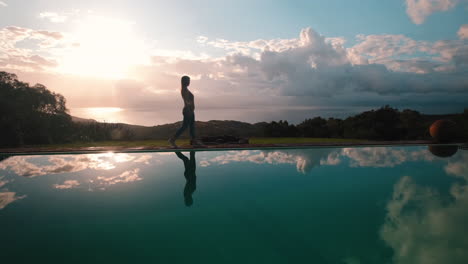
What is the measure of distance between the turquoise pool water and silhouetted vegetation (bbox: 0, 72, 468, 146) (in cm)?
1322

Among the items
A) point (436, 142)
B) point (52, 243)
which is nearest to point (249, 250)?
point (52, 243)

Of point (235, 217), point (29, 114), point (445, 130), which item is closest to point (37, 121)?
point (29, 114)

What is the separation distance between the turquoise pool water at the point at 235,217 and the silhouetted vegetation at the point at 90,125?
13222 mm

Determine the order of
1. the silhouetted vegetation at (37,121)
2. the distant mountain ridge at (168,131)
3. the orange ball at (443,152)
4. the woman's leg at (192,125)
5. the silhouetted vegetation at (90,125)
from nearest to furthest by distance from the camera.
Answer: the orange ball at (443,152)
the woman's leg at (192,125)
the silhouetted vegetation at (37,121)
the silhouetted vegetation at (90,125)
the distant mountain ridge at (168,131)

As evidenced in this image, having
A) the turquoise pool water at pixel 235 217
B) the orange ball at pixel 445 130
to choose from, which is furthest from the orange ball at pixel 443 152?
the turquoise pool water at pixel 235 217

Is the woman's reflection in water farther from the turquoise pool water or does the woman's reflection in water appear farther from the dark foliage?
the dark foliage

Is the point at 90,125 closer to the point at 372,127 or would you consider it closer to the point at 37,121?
the point at 37,121

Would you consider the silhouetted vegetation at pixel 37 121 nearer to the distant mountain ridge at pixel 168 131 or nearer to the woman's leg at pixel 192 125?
the distant mountain ridge at pixel 168 131

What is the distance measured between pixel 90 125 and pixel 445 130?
25.1 meters

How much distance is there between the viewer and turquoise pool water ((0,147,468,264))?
2473 mm

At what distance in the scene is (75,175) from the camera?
19.9 ft

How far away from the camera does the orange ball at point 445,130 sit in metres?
12.6

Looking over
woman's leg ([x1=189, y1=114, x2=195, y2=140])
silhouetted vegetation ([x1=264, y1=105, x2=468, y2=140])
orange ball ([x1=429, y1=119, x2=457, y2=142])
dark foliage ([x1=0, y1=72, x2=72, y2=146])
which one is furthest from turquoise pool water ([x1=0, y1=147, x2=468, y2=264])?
silhouetted vegetation ([x1=264, y1=105, x2=468, y2=140])

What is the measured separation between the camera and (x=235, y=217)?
336cm
